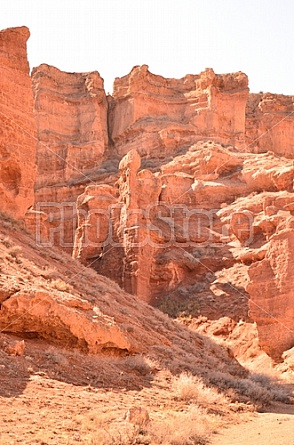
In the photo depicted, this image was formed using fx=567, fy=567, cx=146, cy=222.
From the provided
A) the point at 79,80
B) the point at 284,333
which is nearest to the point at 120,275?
the point at 284,333

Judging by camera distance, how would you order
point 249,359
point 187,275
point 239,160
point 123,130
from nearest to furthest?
point 249,359, point 187,275, point 239,160, point 123,130

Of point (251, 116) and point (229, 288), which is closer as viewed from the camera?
point (229, 288)

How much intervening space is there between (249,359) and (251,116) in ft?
152

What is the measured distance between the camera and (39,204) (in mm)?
47906

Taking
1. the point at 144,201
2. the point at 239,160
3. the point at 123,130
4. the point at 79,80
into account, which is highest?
the point at 79,80

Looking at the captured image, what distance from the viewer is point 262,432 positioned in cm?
848

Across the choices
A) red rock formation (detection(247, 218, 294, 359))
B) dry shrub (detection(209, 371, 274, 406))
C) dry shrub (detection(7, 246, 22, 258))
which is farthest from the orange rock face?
dry shrub (detection(209, 371, 274, 406))

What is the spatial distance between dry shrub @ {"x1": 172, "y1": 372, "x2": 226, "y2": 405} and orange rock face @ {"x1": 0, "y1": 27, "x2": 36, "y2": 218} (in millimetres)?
10769

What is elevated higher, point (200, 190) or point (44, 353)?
point (200, 190)

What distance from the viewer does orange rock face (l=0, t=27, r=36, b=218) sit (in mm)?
19500

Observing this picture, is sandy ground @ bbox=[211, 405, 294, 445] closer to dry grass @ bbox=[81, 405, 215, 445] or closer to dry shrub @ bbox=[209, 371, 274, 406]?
dry grass @ bbox=[81, 405, 215, 445]

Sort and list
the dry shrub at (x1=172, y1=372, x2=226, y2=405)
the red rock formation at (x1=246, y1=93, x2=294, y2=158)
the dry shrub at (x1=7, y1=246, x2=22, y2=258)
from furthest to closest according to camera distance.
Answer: the red rock formation at (x1=246, y1=93, x2=294, y2=158), the dry shrub at (x1=7, y1=246, x2=22, y2=258), the dry shrub at (x1=172, y1=372, x2=226, y2=405)

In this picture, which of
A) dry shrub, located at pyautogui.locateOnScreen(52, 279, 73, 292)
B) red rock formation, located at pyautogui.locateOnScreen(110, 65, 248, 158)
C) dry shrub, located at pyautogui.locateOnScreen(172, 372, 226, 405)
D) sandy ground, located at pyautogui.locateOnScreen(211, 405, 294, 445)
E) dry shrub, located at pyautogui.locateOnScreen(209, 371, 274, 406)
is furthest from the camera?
red rock formation, located at pyautogui.locateOnScreen(110, 65, 248, 158)

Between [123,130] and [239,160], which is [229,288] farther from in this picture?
[123,130]
